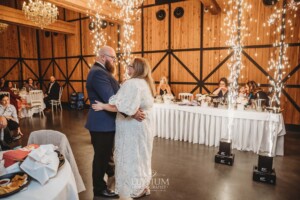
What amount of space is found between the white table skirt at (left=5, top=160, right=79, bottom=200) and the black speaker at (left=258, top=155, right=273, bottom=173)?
272 centimetres

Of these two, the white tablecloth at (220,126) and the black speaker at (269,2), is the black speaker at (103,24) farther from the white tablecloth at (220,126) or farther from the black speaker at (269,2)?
the black speaker at (269,2)

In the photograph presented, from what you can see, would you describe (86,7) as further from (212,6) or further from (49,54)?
(49,54)

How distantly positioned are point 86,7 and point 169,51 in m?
3.03

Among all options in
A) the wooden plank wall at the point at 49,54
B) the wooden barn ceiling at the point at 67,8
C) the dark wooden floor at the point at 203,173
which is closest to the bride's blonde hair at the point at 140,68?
the dark wooden floor at the point at 203,173

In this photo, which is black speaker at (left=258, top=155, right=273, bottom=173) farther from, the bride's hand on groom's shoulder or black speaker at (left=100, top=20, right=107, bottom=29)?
black speaker at (left=100, top=20, right=107, bottom=29)

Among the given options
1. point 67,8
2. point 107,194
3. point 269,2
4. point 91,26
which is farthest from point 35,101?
point 269,2

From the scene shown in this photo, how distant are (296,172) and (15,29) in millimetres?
12535

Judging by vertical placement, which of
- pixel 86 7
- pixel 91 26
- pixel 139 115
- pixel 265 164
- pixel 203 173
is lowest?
pixel 203 173

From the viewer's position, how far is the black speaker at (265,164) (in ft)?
10.2

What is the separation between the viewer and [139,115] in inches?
88.7

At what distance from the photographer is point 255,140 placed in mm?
4152

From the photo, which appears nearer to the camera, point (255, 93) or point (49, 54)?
point (255, 93)

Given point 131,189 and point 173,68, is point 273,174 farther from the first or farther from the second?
point 173,68

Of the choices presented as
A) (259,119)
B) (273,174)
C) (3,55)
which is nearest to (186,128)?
(259,119)
